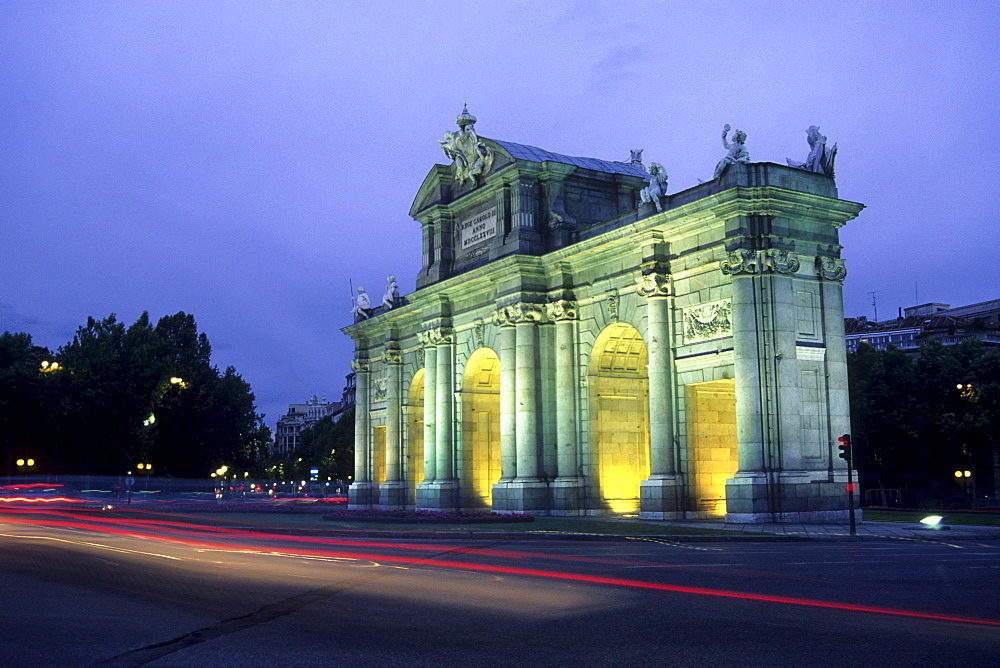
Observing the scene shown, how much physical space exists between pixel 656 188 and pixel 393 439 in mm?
24309

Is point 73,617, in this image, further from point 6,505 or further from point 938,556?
point 6,505

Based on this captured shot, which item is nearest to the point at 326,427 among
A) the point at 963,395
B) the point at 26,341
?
the point at 26,341

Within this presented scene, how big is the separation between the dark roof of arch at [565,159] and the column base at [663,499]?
15952 millimetres

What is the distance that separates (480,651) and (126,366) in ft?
245

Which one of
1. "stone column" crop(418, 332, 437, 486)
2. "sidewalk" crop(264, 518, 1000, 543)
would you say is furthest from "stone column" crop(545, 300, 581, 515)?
"stone column" crop(418, 332, 437, 486)

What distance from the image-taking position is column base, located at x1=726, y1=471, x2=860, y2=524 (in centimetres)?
3056

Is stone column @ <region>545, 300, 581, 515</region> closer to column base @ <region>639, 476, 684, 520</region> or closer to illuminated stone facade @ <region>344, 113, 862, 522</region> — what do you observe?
illuminated stone facade @ <region>344, 113, 862, 522</region>

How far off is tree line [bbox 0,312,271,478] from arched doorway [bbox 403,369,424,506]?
94.6 ft

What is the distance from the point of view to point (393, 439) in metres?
54.1

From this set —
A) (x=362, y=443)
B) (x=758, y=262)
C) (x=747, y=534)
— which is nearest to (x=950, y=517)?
(x=758, y=262)

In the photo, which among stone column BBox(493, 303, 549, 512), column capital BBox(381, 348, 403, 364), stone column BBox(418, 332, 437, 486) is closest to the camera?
stone column BBox(493, 303, 549, 512)

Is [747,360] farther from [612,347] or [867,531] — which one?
[612,347]

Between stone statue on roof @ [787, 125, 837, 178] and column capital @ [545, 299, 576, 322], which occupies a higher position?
stone statue on roof @ [787, 125, 837, 178]

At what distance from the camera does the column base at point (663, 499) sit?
3406cm
